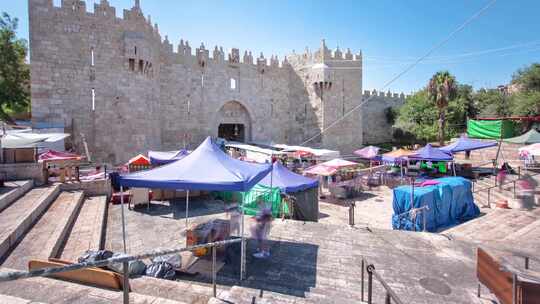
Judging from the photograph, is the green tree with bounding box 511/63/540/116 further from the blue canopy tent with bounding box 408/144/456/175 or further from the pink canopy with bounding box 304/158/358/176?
the pink canopy with bounding box 304/158/358/176

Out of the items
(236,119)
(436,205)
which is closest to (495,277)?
(436,205)

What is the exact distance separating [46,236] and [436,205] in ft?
34.3

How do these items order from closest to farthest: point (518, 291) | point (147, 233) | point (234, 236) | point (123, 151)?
point (518, 291) < point (234, 236) < point (147, 233) < point (123, 151)

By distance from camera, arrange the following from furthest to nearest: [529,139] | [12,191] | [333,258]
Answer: [529,139]
[12,191]
[333,258]

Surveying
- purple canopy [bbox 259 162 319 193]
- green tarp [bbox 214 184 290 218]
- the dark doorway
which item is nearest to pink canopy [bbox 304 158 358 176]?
purple canopy [bbox 259 162 319 193]

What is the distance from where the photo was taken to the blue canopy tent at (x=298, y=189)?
27.0ft

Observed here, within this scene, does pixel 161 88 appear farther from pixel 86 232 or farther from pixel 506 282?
pixel 506 282

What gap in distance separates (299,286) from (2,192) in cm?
734

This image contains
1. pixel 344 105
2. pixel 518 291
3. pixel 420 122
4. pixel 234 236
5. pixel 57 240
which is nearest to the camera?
pixel 518 291

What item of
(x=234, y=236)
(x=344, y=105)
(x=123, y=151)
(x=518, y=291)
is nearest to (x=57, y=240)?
(x=234, y=236)

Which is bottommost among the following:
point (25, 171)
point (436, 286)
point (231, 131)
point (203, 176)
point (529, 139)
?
point (436, 286)

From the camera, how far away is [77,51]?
47.2ft

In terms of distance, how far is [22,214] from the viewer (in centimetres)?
581

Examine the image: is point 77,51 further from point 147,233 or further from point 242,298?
point 242,298
